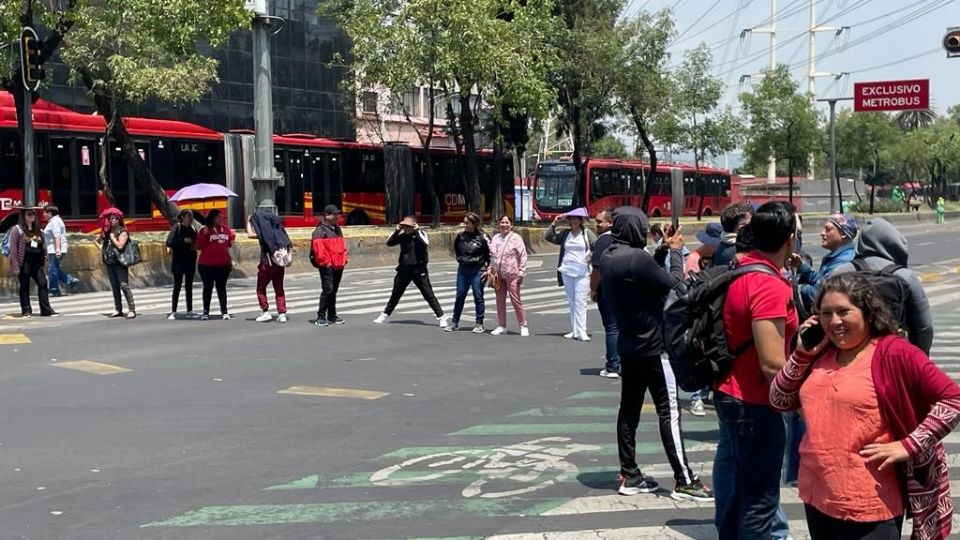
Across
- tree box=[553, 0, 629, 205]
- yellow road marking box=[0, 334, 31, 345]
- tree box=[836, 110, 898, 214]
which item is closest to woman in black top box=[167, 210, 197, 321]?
yellow road marking box=[0, 334, 31, 345]

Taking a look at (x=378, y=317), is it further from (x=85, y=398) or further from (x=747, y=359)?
(x=747, y=359)

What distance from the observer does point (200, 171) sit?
3170 cm

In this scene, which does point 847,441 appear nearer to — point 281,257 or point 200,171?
point 281,257

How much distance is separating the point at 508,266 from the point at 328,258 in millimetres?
2699

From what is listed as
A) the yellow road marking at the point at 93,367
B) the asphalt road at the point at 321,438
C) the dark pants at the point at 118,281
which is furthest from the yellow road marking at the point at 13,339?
the dark pants at the point at 118,281

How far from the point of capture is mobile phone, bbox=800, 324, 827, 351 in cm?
379

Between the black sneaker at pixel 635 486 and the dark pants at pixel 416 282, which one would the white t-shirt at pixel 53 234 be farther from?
the black sneaker at pixel 635 486

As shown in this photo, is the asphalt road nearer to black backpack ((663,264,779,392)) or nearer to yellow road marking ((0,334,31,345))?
yellow road marking ((0,334,31,345))

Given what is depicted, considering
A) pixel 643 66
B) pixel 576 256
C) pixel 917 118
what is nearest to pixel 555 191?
pixel 643 66

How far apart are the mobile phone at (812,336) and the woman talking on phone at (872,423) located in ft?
0.11

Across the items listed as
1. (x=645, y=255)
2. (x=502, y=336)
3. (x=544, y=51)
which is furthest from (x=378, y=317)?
(x=544, y=51)

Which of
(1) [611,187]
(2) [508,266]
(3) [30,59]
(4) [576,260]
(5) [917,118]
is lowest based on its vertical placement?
(2) [508,266]

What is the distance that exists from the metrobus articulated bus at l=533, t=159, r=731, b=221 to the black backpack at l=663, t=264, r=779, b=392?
37.9 metres

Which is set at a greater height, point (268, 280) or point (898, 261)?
point (898, 261)
